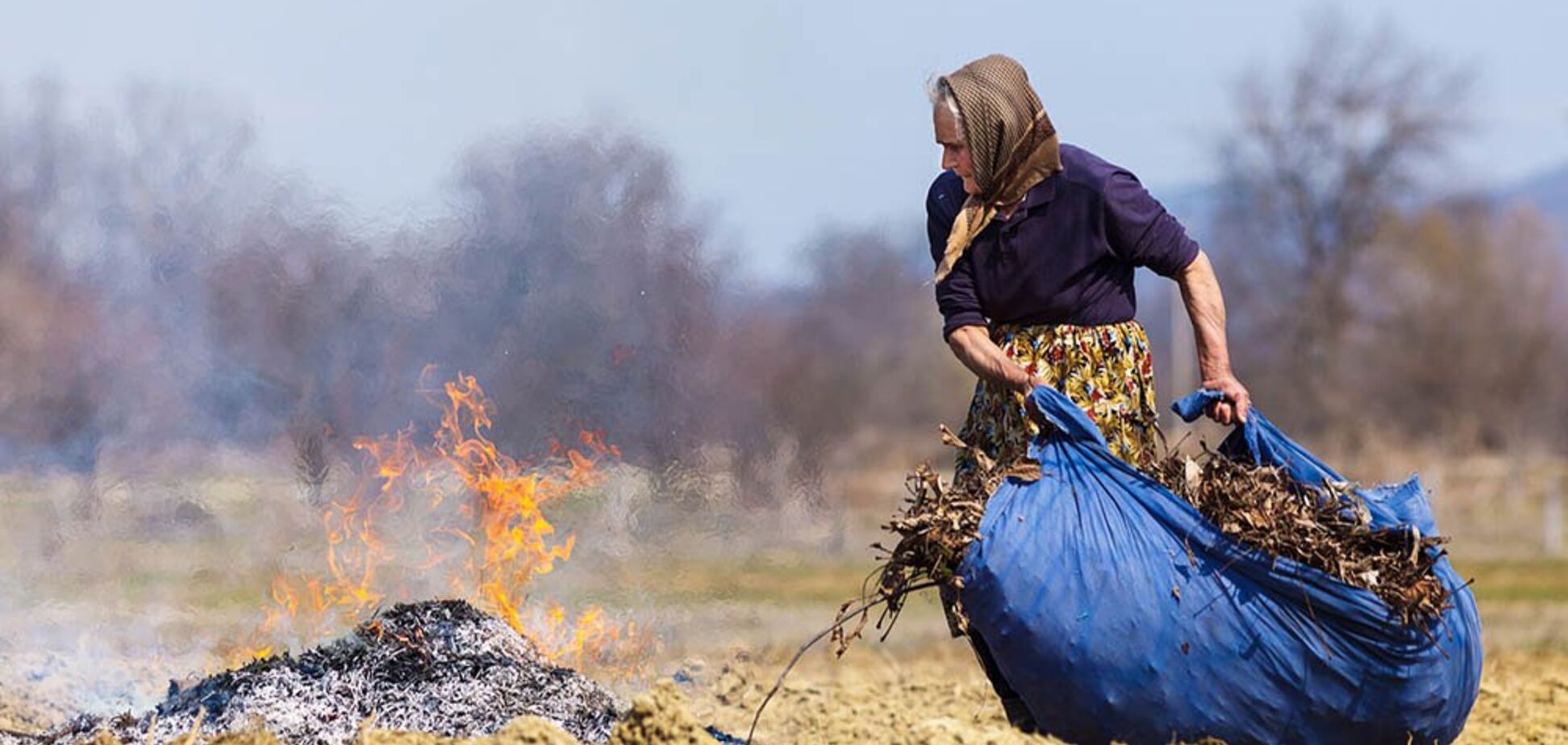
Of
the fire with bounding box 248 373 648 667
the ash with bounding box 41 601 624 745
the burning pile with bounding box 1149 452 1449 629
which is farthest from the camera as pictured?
the fire with bounding box 248 373 648 667

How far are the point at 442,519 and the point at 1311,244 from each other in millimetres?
28908

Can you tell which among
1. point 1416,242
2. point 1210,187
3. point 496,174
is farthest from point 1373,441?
point 496,174

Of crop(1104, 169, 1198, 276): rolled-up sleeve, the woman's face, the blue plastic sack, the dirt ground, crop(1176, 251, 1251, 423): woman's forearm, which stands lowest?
the blue plastic sack

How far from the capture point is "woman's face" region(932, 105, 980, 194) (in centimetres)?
530

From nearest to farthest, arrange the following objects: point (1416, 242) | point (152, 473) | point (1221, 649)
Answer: point (1221, 649), point (152, 473), point (1416, 242)

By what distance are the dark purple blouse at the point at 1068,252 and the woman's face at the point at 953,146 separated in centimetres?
15

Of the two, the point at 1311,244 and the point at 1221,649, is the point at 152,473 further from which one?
the point at 1311,244

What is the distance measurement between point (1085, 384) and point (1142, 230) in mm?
436

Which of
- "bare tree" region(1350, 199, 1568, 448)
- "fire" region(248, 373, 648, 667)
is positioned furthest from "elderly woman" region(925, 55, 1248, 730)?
"bare tree" region(1350, 199, 1568, 448)

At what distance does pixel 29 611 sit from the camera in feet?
26.5

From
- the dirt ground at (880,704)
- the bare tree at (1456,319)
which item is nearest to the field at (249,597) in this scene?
the dirt ground at (880,704)

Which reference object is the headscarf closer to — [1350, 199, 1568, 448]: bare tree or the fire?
the fire

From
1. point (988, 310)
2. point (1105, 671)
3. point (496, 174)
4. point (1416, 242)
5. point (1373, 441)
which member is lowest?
point (1105, 671)

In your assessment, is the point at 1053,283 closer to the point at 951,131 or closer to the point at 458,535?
the point at 951,131
